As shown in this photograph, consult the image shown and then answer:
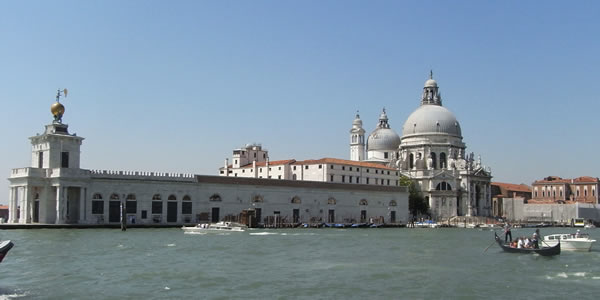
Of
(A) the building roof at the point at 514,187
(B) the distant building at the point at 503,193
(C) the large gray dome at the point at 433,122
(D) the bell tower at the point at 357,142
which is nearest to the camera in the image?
(C) the large gray dome at the point at 433,122

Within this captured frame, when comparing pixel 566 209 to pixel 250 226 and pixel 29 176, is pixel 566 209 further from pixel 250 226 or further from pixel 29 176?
pixel 29 176

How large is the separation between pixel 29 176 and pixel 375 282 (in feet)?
132

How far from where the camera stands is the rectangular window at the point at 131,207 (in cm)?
6197

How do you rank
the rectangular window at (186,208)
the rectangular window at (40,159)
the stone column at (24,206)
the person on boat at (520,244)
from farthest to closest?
1. the rectangular window at (186,208)
2. the rectangular window at (40,159)
3. the stone column at (24,206)
4. the person on boat at (520,244)

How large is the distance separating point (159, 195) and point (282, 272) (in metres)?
38.1

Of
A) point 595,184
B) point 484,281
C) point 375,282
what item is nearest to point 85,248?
point 375,282

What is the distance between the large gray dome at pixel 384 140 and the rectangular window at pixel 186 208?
164 feet

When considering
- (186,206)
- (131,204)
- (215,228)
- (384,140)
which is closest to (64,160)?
(131,204)

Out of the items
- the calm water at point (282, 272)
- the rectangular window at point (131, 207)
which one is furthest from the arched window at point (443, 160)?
the calm water at point (282, 272)

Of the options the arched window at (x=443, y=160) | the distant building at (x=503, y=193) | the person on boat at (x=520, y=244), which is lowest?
the person on boat at (x=520, y=244)

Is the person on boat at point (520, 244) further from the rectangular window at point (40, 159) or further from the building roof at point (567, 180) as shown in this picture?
the building roof at point (567, 180)

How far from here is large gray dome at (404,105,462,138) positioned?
103 m

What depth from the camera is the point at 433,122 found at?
103 m

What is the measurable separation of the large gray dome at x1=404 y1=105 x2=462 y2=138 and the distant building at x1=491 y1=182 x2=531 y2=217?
54.9ft
